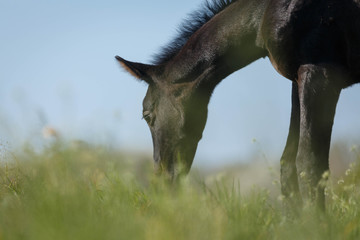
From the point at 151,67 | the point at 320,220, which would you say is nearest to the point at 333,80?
the point at 320,220

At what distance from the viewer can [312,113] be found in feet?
15.0

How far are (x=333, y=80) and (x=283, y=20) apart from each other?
2.52 ft

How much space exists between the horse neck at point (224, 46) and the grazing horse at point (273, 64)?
Answer: 0.01m

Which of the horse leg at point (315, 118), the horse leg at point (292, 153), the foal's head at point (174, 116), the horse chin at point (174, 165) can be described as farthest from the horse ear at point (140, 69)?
the horse leg at point (315, 118)

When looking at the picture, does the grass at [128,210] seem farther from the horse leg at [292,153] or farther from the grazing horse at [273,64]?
the horse leg at [292,153]

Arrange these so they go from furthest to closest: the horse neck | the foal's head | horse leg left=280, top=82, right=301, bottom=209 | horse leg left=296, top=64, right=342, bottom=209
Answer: the foal's head, horse leg left=280, top=82, right=301, bottom=209, the horse neck, horse leg left=296, top=64, right=342, bottom=209

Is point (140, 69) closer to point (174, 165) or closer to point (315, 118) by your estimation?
point (174, 165)

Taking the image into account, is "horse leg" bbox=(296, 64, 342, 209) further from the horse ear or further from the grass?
the horse ear

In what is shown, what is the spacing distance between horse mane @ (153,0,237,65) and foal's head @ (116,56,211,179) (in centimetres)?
27

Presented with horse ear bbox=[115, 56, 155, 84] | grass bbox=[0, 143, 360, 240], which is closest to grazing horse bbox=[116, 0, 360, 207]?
horse ear bbox=[115, 56, 155, 84]

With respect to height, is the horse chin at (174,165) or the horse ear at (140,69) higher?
the horse ear at (140,69)

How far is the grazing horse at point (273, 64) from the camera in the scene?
4.57 m

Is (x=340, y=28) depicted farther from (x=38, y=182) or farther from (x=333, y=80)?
(x=38, y=182)

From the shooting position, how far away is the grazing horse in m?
4.57
